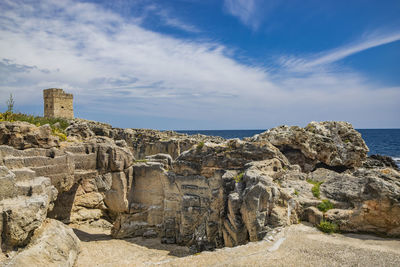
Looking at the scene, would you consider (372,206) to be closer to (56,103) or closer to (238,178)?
(238,178)

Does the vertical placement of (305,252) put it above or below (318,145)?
below

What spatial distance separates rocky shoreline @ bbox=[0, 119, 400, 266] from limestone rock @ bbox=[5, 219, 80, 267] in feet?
0.14

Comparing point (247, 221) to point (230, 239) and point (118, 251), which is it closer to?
point (230, 239)

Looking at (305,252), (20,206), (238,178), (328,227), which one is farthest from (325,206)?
(20,206)

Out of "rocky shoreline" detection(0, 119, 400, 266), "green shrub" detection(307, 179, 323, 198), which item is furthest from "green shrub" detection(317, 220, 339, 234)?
"green shrub" detection(307, 179, 323, 198)

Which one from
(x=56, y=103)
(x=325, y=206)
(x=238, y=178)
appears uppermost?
(x=56, y=103)

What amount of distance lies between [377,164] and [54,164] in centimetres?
2674

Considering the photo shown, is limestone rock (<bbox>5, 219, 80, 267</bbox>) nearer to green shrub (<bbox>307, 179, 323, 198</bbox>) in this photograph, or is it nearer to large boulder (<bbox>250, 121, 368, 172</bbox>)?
green shrub (<bbox>307, 179, 323, 198</bbox>)

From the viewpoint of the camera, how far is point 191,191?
15695 millimetres

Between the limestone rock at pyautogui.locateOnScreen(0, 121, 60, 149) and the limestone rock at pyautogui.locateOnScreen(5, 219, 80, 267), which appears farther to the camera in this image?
the limestone rock at pyautogui.locateOnScreen(0, 121, 60, 149)

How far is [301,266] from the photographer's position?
704 centimetres

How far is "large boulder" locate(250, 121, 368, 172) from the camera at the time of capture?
2039 centimetres

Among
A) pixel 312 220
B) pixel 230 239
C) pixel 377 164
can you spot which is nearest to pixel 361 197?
pixel 312 220

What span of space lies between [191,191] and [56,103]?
37.0 metres
